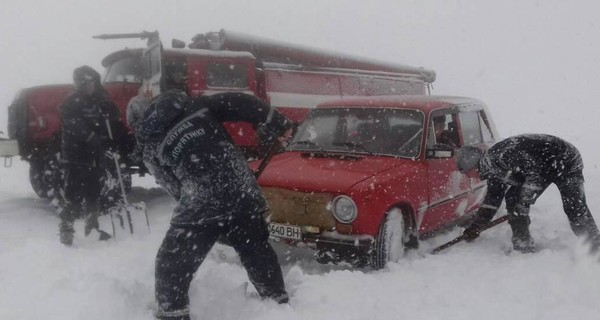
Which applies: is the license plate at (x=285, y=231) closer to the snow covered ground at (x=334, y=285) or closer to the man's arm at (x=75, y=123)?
the snow covered ground at (x=334, y=285)

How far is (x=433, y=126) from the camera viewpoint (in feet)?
18.5

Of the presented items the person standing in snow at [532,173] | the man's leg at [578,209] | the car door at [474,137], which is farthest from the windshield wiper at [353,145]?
the man's leg at [578,209]

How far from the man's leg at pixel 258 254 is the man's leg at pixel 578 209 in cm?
278

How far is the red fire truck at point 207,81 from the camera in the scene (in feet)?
24.5

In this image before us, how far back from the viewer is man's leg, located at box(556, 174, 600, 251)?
4.86 meters

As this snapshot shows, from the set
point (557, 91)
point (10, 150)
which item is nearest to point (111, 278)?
point (10, 150)

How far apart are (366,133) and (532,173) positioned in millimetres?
1581

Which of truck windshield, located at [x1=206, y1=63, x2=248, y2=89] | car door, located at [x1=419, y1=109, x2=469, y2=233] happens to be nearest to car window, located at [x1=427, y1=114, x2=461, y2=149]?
car door, located at [x1=419, y1=109, x2=469, y2=233]

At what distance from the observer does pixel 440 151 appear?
525cm

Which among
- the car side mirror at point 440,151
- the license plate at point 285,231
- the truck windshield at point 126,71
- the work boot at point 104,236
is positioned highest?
the car side mirror at point 440,151

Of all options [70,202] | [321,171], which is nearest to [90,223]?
[70,202]

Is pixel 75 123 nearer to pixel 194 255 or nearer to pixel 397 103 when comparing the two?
pixel 194 255

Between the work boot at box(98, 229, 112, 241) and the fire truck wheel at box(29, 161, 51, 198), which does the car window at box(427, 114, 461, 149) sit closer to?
the work boot at box(98, 229, 112, 241)

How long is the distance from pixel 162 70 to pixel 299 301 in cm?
431
